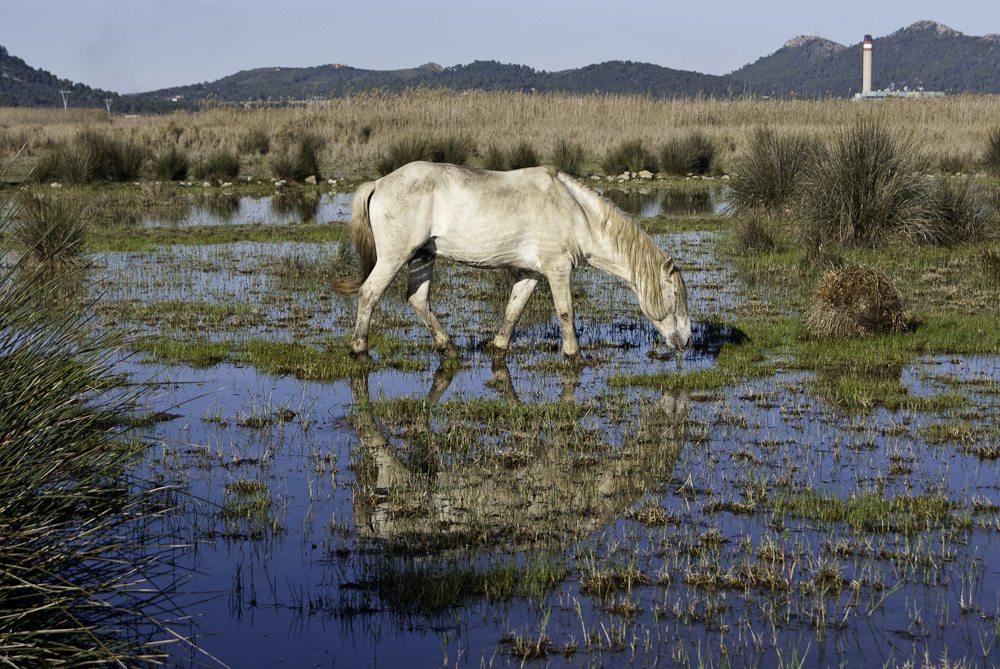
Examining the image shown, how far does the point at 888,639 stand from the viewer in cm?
432

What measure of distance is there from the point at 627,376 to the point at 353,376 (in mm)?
2628

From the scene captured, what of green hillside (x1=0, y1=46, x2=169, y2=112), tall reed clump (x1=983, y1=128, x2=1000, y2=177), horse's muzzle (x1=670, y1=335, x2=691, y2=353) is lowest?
horse's muzzle (x1=670, y1=335, x2=691, y2=353)

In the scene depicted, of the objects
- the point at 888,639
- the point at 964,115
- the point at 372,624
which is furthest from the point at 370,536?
the point at 964,115

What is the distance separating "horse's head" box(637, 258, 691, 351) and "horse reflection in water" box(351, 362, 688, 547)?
180cm

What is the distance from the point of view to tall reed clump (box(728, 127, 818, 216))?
1948cm

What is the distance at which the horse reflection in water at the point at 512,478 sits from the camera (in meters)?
5.55

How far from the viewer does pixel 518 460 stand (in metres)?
6.75

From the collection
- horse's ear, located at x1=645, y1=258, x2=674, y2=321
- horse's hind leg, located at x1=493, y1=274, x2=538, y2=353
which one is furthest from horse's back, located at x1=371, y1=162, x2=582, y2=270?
horse's ear, located at x1=645, y1=258, x2=674, y2=321

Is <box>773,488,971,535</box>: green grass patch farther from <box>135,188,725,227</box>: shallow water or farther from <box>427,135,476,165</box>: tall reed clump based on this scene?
<box>427,135,476,165</box>: tall reed clump

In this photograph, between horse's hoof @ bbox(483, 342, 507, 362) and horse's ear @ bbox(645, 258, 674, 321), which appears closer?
horse's ear @ bbox(645, 258, 674, 321)

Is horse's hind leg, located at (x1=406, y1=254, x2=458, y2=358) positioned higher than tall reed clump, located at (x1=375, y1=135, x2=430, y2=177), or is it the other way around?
tall reed clump, located at (x1=375, y1=135, x2=430, y2=177)

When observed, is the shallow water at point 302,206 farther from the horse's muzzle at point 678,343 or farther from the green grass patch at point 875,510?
the green grass patch at point 875,510

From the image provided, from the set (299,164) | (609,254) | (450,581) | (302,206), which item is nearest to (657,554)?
(450,581)

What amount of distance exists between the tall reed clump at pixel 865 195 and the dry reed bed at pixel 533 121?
16.5 m
